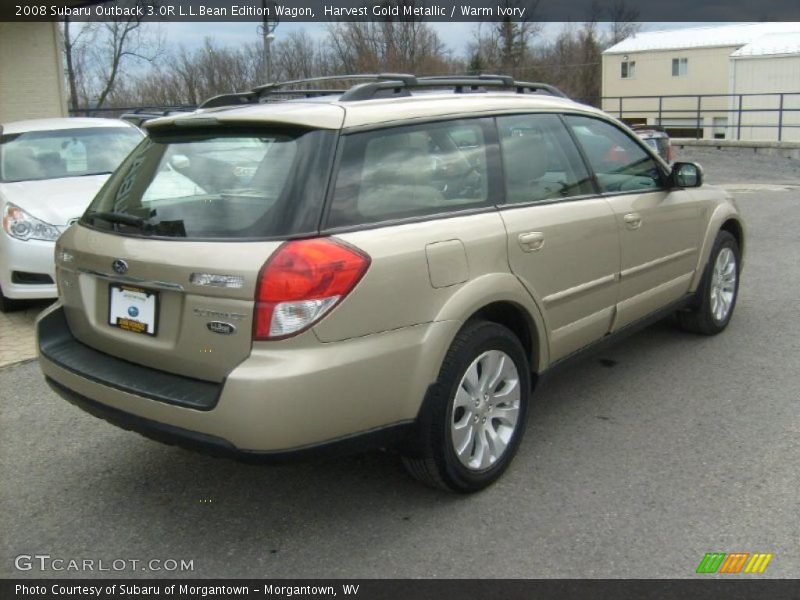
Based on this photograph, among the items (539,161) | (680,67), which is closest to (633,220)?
(539,161)

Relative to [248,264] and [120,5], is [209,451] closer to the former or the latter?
[248,264]

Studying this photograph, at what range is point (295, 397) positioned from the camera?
8.96ft

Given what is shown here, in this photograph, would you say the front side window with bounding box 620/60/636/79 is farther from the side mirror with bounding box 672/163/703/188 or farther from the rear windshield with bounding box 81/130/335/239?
the rear windshield with bounding box 81/130/335/239

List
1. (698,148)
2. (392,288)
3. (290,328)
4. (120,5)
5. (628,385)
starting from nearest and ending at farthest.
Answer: (290,328) → (392,288) → (628,385) → (698,148) → (120,5)

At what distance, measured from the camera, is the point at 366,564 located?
9.65ft

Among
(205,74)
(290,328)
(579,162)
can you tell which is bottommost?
(290,328)

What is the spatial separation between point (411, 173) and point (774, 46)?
38.0 metres

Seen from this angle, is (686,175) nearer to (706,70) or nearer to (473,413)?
(473,413)

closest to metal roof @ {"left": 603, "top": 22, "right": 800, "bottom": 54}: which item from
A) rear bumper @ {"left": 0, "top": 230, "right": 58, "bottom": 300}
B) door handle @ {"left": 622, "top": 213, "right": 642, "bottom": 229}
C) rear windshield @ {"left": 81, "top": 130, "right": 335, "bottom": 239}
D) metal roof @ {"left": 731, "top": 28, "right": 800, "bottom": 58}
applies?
metal roof @ {"left": 731, "top": 28, "right": 800, "bottom": 58}

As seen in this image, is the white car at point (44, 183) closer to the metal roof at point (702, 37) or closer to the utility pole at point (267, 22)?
the utility pole at point (267, 22)

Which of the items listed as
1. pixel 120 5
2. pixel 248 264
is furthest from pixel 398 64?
pixel 248 264

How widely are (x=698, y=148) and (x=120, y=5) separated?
1841 centimetres

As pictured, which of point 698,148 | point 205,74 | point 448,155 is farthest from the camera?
point 205,74
